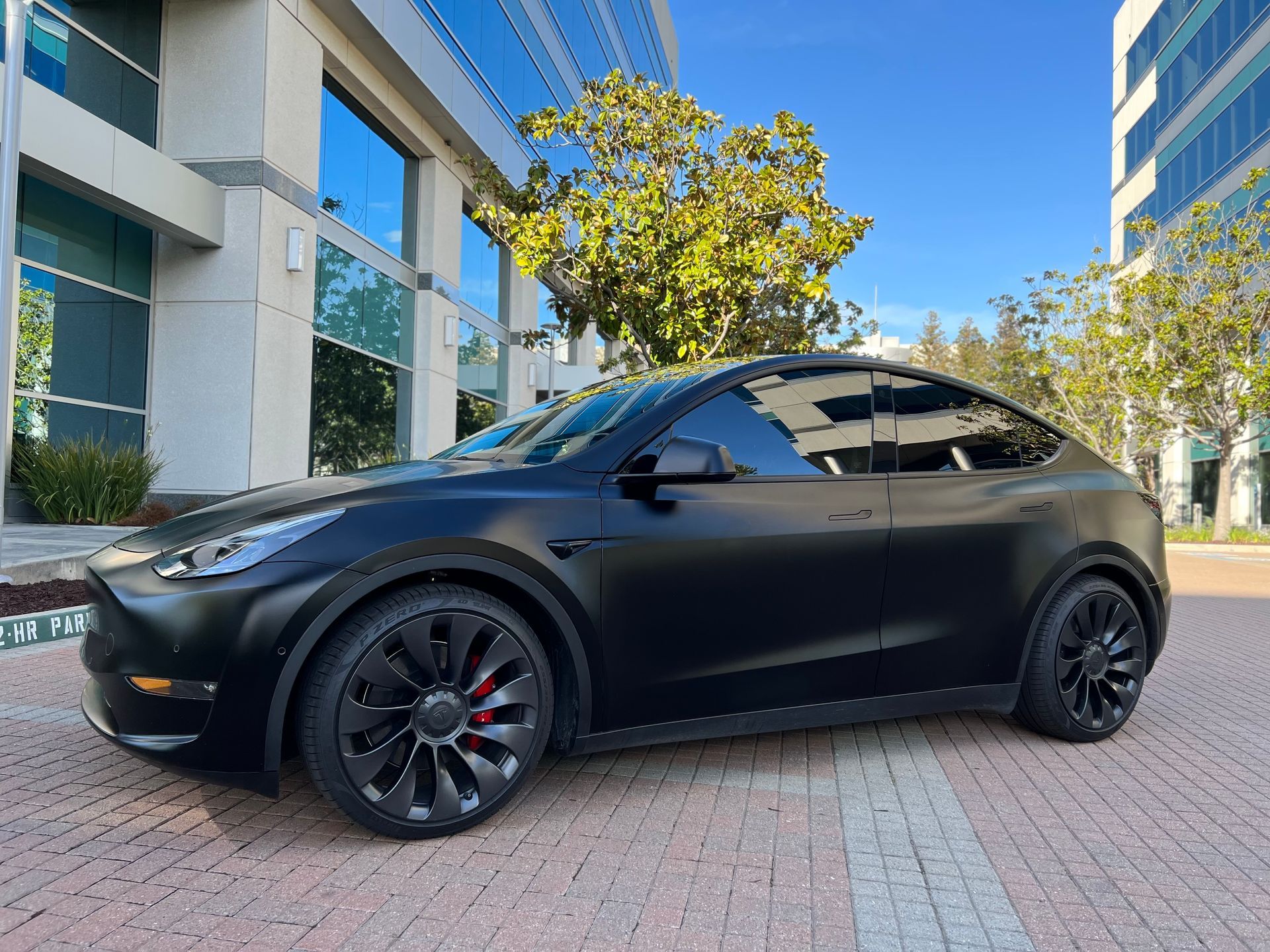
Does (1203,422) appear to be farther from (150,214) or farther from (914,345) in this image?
(914,345)

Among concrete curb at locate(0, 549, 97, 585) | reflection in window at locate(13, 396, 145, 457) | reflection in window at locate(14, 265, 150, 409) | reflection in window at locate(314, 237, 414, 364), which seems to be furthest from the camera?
reflection in window at locate(314, 237, 414, 364)

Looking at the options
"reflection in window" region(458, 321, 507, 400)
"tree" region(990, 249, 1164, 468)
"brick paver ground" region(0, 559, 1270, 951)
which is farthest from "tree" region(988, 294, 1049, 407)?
"brick paver ground" region(0, 559, 1270, 951)

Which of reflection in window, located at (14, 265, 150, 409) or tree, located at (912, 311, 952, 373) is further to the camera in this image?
tree, located at (912, 311, 952, 373)

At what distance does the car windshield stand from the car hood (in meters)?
0.23

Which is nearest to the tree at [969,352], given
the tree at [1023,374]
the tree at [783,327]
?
the tree at [1023,374]

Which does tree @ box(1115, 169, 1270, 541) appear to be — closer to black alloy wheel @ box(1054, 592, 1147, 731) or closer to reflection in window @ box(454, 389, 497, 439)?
reflection in window @ box(454, 389, 497, 439)

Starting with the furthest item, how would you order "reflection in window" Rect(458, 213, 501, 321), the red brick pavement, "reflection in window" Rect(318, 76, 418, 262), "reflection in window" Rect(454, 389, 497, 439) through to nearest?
"reflection in window" Rect(458, 213, 501, 321), "reflection in window" Rect(454, 389, 497, 439), "reflection in window" Rect(318, 76, 418, 262), the red brick pavement

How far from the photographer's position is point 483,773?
2.90m

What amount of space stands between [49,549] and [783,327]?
1557 cm

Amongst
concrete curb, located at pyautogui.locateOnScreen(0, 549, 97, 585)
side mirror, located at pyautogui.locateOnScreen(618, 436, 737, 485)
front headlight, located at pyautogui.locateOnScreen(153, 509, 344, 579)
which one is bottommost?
concrete curb, located at pyautogui.locateOnScreen(0, 549, 97, 585)

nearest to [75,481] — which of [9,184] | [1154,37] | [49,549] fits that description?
[49,549]

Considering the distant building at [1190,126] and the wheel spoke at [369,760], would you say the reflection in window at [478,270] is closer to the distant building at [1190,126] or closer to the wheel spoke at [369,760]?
the wheel spoke at [369,760]

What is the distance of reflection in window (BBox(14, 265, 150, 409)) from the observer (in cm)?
1106

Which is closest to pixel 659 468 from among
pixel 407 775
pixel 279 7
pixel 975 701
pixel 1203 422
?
pixel 407 775
